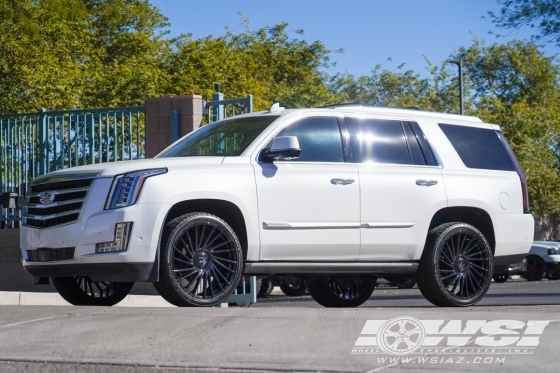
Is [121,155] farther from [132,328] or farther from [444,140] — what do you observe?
[132,328]

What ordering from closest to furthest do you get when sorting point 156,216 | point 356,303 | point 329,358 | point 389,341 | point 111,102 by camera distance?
point 329,358 < point 389,341 < point 156,216 < point 356,303 < point 111,102

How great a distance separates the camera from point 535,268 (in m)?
28.9

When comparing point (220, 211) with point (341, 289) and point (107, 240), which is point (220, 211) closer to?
point (107, 240)

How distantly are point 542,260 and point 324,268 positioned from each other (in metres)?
20.8

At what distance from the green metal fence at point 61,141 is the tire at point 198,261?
18.5ft

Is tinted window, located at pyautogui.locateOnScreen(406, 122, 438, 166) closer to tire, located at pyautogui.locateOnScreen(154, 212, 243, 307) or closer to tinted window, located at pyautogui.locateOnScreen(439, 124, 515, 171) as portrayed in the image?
tinted window, located at pyautogui.locateOnScreen(439, 124, 515, 171)

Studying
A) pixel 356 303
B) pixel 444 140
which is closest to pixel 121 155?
pixel 356 303

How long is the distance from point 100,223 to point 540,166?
134ft

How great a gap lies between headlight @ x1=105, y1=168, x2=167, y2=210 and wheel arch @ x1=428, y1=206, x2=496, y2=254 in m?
3.11

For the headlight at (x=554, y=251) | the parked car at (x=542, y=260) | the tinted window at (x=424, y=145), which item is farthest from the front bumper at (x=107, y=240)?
the headlight at (x=554, y=251)

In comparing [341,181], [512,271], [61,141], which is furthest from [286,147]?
[512,271]

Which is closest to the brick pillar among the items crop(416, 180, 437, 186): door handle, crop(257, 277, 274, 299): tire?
crop(416, 180, 437, 186): door handle

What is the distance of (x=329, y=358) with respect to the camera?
521cm

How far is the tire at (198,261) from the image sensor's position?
320 inches
